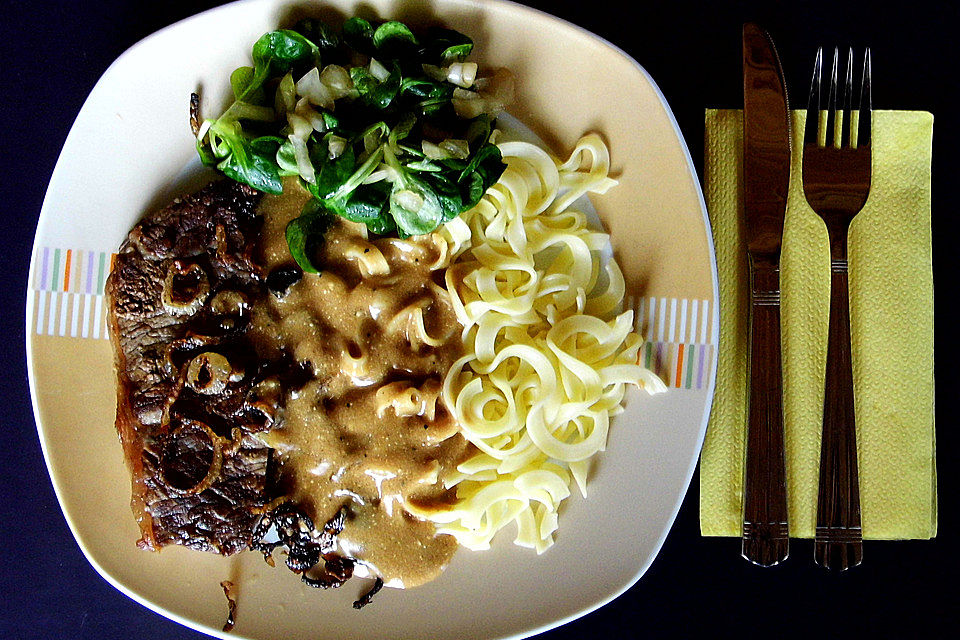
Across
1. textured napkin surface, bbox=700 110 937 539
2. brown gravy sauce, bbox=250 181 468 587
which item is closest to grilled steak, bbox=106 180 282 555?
brown gravy sauce, bbox=250 181 468 587

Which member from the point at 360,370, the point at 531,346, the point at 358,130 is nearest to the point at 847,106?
the point at 531,346

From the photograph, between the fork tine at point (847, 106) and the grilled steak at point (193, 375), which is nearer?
the grilled steak at point (193, 375)

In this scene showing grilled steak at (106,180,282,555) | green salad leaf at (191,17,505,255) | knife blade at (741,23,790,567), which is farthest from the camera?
→ knife blade at (741,23,790,567)

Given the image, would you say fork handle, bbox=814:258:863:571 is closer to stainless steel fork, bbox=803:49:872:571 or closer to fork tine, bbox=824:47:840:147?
stainless steel fork, bbox=803:49:872:571

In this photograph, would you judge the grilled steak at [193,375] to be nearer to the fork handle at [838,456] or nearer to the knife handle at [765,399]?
the knife handle at [765,399]

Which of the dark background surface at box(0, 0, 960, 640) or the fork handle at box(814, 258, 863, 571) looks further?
the dark background surface at box(0, 0, 960, 640)

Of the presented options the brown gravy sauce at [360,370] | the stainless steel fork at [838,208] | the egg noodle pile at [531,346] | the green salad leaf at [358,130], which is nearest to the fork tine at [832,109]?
the stainless steel fork at [838,208]

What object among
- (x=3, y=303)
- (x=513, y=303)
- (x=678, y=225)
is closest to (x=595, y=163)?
(x=678, y=225)
